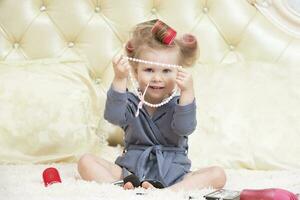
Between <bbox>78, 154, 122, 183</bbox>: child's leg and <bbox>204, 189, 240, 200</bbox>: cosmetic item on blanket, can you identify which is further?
<bbox>78, 154, 122, 183</bbox>: child's leg

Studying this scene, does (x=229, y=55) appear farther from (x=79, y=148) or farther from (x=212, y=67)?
(x=79, y=148)

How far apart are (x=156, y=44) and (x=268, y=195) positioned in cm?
55

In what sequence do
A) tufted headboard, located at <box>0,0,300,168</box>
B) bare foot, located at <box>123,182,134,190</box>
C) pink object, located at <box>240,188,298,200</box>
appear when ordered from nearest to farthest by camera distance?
pink object, located at <box>240,188,298,200</box> → bare foot, located at <box>123,182,134,190</box> → tufted headboard, located at <box>0,0,300,168</box>

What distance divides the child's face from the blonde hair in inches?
0.6

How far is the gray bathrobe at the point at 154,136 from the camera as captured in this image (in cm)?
153

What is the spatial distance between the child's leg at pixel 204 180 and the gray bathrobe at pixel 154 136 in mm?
68

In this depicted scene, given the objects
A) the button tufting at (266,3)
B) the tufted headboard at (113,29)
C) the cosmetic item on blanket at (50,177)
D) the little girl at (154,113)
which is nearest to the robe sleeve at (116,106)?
the little girl at (154,113)

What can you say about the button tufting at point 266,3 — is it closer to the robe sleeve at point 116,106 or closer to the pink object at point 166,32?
the pink object at point 166,32

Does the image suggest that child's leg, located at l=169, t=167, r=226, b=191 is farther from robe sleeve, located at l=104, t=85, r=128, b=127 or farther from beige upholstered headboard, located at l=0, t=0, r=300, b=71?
beige upholstered headboard, located at l=0, t=0, r=300, b=71

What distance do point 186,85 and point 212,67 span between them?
0.59 m

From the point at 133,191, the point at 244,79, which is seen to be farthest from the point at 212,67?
the point at 133,191

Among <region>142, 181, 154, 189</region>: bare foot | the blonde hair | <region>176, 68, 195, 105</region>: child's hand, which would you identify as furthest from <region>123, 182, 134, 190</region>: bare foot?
the blonde hair

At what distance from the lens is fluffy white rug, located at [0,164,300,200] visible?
1.26 metres

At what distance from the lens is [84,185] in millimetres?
1363
